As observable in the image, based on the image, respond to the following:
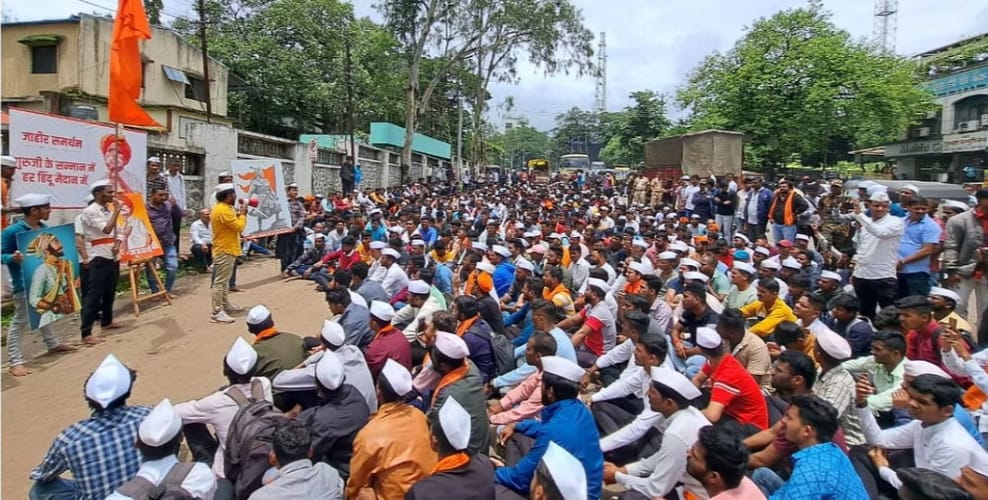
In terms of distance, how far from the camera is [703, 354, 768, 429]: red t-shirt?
349 cm

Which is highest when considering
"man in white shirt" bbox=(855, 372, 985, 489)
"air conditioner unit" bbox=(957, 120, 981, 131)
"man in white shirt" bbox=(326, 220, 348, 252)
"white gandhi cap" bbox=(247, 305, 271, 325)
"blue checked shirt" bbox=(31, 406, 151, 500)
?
"air conditioner unit" bbox=(957, 120, 981, 131)

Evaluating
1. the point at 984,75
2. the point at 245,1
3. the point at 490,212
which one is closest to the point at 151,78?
the point at 245,1

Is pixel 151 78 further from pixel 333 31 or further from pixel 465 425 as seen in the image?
pixel 465 425

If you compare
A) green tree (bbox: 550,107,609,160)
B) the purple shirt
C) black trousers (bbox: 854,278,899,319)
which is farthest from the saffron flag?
green tree (bbox: 550,107,609,160)

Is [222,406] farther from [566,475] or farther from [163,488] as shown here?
[566,475]

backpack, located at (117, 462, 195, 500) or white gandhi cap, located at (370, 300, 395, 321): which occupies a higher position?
white gandhi cap, located at (370, 300, 395, 321)

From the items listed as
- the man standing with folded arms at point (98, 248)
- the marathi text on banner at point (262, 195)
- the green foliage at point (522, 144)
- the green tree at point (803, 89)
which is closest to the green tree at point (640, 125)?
the green tree at point (803, 89)

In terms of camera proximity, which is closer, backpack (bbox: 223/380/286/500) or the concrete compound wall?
backpack (bbox: 223/380/286/500)

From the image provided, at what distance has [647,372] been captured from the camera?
3961 mm

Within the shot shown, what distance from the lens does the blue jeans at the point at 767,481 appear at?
300 cm

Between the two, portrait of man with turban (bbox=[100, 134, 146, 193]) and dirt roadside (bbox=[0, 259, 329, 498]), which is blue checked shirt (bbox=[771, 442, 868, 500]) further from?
portrait of man with turban (bbox=[100, 134, 146, 193])

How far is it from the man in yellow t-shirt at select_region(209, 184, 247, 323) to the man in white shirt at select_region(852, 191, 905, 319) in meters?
6.72

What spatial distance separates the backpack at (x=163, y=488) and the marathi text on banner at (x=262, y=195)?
781cm

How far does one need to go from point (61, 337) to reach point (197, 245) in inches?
142
